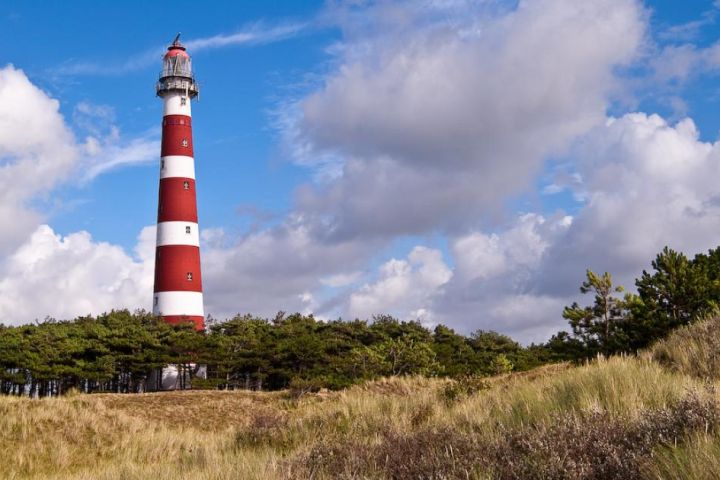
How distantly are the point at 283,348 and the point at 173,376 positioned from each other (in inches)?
377

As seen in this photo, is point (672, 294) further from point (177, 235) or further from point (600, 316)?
point (177, 235)

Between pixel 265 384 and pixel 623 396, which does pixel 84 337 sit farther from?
pixel 623 396

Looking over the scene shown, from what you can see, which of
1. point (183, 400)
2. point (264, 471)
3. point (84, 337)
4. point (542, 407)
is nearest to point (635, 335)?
point (183, 400)

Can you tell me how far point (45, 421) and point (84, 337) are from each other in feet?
113

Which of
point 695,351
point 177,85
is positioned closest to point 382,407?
point 695,351

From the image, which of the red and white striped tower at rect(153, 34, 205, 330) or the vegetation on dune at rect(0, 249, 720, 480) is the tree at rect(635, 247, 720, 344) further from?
the red and white striped tower at rect(153, 34, 205, 330)

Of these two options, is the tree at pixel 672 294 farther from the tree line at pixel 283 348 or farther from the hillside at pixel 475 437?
the hillside at pixel 475 437

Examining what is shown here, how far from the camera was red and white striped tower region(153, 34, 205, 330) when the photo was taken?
50.2 meters

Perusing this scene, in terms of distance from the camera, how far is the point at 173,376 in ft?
178

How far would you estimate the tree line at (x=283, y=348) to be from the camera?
Result: 36875 millimetres

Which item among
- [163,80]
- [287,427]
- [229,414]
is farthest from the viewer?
[163,80]

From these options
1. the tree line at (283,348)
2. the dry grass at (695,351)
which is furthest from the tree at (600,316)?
the dry grass at (695,351)

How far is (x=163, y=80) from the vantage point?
56250 mm

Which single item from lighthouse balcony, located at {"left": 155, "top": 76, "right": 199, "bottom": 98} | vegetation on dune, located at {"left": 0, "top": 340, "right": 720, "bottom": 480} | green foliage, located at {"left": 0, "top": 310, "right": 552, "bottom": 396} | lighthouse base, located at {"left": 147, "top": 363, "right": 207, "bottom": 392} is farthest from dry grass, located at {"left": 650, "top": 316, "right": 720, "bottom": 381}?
lighthouse balcony, located at {"left": 155, "top": 76, "right": 199, "bottom": 98}
